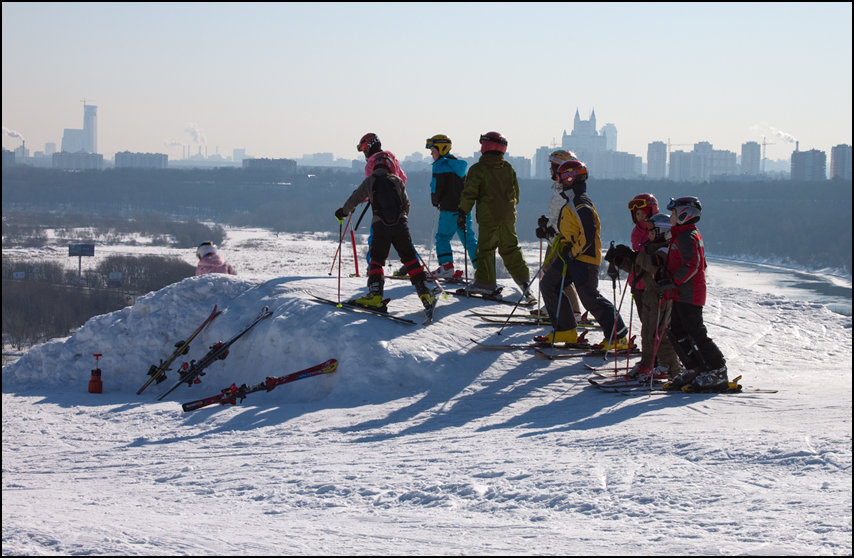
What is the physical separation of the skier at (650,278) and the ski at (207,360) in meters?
4.08

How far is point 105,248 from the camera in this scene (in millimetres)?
63625

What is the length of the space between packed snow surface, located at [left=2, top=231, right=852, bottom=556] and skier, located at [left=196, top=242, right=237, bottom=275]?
36.9 inches

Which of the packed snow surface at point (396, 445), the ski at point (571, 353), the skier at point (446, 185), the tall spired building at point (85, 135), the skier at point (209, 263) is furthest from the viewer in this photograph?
Result: the tall spired building at point (85, 135)

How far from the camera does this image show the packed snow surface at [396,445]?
4230 millimetres

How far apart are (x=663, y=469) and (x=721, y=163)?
94.3 metres

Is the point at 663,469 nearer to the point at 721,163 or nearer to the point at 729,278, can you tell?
the point at 729,278

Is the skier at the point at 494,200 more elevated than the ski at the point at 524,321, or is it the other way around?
the skier at the point at 494,200

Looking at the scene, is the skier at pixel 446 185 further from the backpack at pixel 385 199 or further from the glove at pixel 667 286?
the glove at pixel 667 286

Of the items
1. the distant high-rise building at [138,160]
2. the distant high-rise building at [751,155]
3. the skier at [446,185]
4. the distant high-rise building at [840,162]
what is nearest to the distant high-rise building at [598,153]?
the distant high-rise building at [751,155]

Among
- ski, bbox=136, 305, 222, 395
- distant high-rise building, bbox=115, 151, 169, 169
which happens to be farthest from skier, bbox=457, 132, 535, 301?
distant high-rise building, bbox=115, 151, 169, 169

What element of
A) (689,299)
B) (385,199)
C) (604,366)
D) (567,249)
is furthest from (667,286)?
(385,199)

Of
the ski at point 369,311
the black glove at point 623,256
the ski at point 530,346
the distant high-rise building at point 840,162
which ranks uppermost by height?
the distant high-rise building at point 840,162

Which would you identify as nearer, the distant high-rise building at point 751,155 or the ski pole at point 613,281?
the ski pole at point 613,281

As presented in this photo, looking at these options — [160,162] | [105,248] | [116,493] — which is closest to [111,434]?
[116,493]
